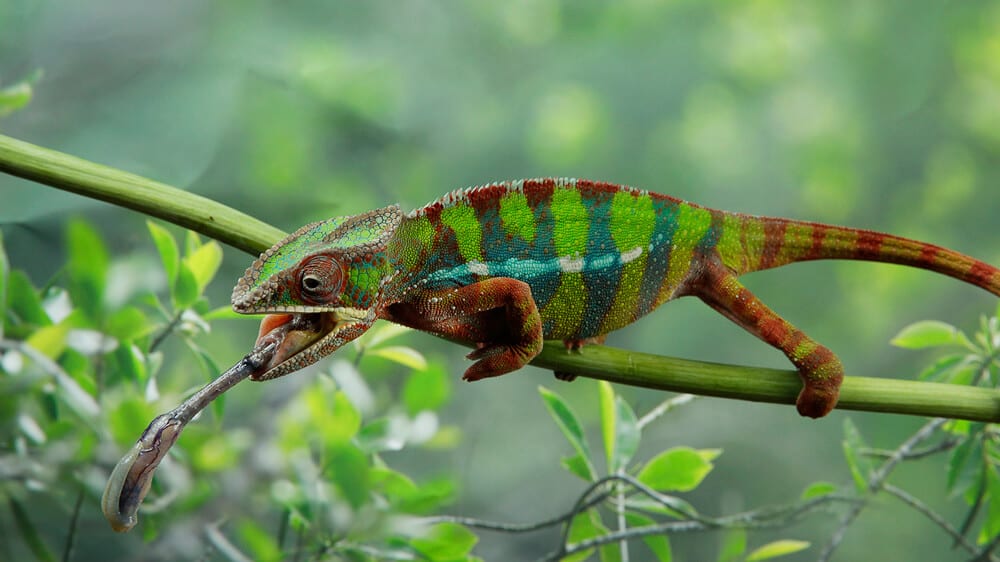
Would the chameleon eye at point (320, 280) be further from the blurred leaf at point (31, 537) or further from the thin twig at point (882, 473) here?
the thin twig at point (882, 473)

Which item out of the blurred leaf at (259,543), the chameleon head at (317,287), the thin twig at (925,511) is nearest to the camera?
the chameleon head at (317,287)

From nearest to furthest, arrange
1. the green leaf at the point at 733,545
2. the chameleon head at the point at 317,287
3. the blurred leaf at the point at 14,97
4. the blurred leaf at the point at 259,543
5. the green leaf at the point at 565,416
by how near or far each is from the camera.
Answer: the chameleon head at the point at 317,287 < the blurred leaf at the point at 14,97 < the green leaf at the point at 565,416 < the blurred leaf at the point at 259,543 < the green leaf at the point at 733,545

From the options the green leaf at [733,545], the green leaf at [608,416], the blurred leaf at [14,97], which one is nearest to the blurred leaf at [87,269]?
the blurred leaf at [14,97]

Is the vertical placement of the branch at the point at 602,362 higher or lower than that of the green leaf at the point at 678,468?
lower

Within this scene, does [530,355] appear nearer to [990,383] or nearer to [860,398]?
[860,398]

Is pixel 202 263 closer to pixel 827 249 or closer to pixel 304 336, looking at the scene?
pixel 304 336

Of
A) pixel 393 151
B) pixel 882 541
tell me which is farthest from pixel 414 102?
pixel 882 541
